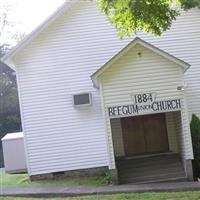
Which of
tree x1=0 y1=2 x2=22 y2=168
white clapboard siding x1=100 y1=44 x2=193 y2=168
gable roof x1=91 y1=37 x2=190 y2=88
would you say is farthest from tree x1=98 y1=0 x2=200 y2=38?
tree x1=0 y1=2 x2=22 y2=168

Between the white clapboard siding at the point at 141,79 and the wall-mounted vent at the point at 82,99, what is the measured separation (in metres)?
1.84

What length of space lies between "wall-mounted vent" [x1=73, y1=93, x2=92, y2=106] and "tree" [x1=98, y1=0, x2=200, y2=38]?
4.80 m

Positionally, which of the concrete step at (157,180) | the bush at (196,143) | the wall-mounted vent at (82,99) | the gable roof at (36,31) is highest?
the gable roof at (36,31)

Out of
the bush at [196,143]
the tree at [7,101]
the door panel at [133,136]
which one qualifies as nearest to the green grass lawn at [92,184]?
the door panel at [133,136]

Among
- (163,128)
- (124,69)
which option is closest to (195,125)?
(163,128)

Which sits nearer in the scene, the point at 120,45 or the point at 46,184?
the point at 46,184

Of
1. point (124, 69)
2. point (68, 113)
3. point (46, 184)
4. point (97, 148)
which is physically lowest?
point (46, 184)

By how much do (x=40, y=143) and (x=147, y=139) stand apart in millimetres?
4099

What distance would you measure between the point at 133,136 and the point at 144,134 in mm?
446

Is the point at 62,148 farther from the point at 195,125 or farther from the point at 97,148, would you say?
the point at 195,125

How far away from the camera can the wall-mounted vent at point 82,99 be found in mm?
14391

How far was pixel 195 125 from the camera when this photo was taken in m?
13.8

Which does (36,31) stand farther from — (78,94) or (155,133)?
(155,133)

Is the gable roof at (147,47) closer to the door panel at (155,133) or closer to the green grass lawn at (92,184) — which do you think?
the door panel at (155,133)
